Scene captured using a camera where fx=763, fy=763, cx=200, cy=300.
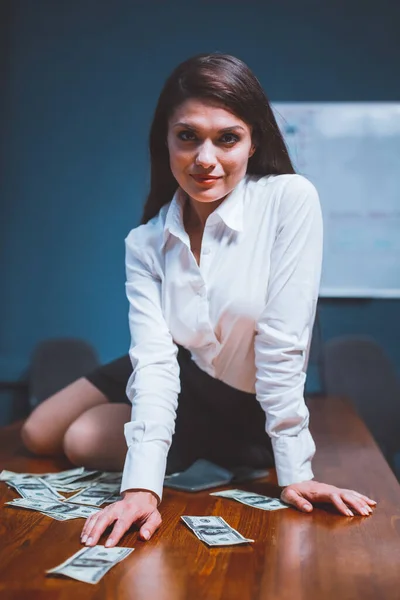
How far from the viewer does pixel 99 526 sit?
5.18 ft

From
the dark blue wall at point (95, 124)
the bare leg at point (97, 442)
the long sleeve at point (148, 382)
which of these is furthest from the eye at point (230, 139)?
the dark blue wall at point (95, 124)

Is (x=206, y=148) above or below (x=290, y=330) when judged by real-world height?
above

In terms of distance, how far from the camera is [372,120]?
4.14 meters

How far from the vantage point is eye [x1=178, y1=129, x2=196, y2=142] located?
74.7 inches

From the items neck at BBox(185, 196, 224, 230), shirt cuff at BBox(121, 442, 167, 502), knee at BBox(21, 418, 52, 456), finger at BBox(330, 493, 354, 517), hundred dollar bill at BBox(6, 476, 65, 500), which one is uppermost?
neck at BBox(185, 196, 224, 230)

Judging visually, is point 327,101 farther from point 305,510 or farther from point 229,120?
point 305,510

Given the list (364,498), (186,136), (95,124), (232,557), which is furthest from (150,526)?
(95,124)

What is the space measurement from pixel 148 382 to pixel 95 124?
264 cm

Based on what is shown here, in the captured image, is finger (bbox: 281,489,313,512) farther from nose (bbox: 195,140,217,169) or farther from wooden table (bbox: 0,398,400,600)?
nose (bbox: 195,140,217,169)

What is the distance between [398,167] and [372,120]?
29 cm

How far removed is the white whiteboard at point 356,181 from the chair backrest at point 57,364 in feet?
4.35

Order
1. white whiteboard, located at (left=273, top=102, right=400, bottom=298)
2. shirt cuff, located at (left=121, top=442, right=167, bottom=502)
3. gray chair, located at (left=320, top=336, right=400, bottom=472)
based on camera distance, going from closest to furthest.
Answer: shirt cuff, located at (left=121, top=442, right=167, bottom=502) < gray chair, located at (left=320, top=336, right=400, bottom=472) < white whiteboard, located at (left=273, top=102, right=400, bottom=298)

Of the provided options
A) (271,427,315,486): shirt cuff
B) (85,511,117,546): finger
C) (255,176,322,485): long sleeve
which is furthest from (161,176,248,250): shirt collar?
(85,511,117,546): finger

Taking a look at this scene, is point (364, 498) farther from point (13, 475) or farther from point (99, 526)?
point (13, 475)
